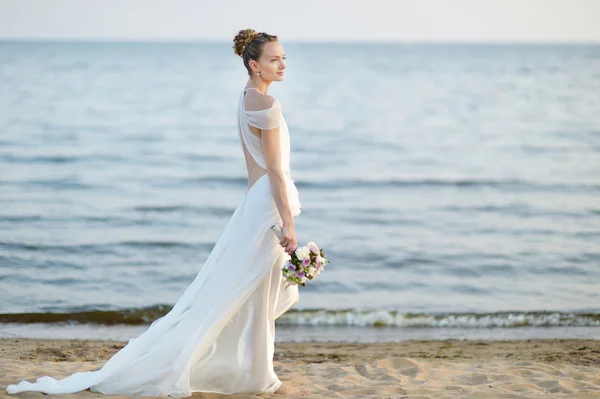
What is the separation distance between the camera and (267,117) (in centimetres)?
449

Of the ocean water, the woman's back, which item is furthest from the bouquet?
the ocean water

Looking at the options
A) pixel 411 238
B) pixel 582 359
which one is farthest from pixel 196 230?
pixel 582 359

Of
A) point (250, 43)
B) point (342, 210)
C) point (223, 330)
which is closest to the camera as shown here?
point (250, 43)

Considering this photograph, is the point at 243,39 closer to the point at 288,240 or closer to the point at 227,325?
the point at 288,240

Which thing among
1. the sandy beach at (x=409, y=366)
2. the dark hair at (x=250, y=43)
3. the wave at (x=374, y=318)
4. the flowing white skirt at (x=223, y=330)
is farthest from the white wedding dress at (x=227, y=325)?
the wave at (x=374, y=318)

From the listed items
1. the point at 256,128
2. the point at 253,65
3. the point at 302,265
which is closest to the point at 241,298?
the point at 302,265

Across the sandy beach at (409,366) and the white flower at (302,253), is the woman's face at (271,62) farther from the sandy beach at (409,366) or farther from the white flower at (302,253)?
the sandy beach at (409,366)

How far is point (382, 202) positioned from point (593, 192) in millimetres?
3808

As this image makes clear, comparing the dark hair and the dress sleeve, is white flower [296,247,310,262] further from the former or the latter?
the dark hair

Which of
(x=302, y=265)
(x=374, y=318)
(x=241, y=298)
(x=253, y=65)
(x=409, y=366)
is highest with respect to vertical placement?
(x=253, y=65)

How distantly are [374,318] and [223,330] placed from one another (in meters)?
3.74

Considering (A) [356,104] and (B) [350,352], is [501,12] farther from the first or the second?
(B) [350,352]

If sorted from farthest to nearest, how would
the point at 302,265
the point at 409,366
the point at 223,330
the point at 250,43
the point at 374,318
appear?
the point at 374,318
the point at 409,366
the point at 223,330
the point at 250,43
the point at 302,265

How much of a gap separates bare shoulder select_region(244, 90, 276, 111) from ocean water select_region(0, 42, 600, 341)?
11.5 feet
